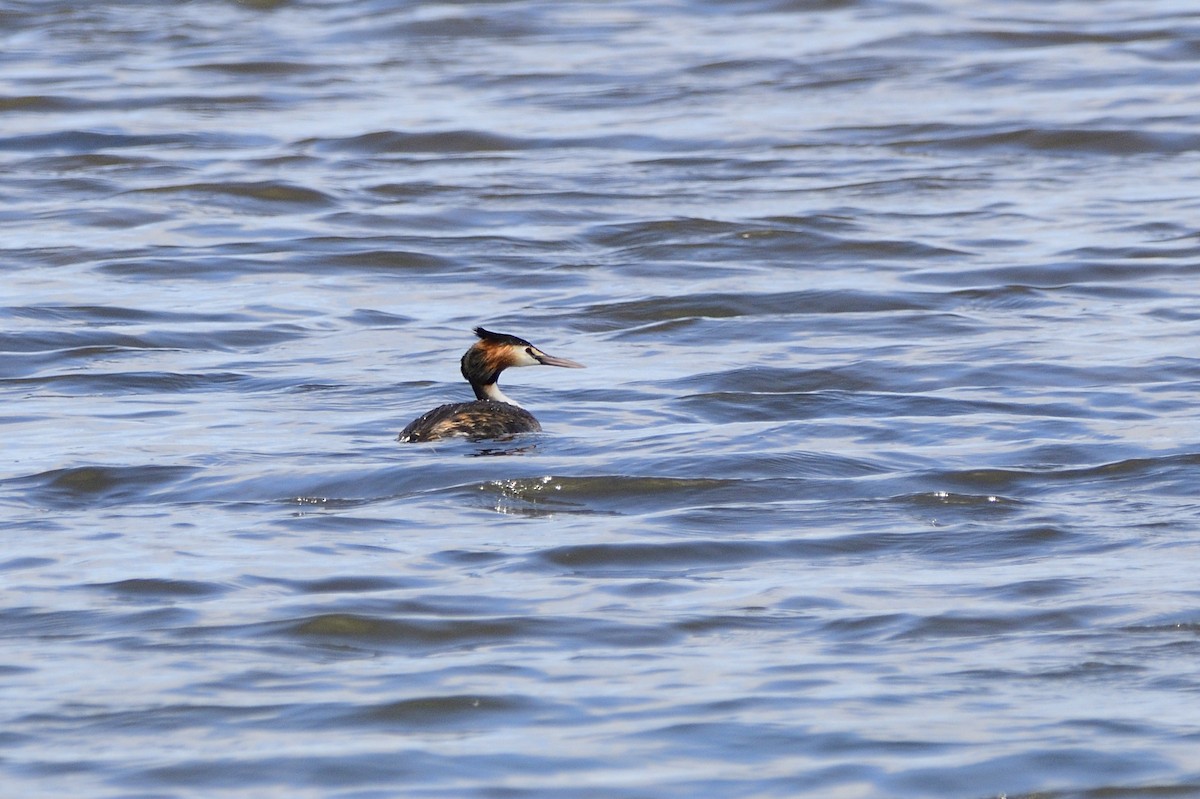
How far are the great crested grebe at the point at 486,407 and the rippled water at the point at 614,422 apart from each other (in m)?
0.14

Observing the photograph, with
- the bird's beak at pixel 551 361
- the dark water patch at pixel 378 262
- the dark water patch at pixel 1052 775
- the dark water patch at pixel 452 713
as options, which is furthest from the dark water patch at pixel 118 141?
the dark water patch at pixel 1052 775

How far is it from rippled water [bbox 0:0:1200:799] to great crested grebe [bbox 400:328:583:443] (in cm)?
14

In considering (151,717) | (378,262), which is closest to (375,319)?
(378,262)

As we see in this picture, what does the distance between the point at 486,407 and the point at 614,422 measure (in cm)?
71

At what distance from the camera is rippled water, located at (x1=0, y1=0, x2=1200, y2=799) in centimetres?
624

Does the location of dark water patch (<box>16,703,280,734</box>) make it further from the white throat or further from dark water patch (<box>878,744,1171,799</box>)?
the white throat

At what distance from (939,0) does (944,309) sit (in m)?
12.6

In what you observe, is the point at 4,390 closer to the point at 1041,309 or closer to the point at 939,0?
the point at 1041,309

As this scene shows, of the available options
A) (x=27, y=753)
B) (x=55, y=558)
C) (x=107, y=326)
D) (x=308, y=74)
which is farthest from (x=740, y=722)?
(x=308, y=74)

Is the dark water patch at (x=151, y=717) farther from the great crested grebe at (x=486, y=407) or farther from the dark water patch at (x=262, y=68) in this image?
the dark water patch at (x=262, y=68)

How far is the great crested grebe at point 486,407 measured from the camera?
31.9 ft

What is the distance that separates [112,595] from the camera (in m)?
7.41

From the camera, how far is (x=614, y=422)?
10344mm

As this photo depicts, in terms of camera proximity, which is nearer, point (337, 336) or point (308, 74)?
point (337, 336)
